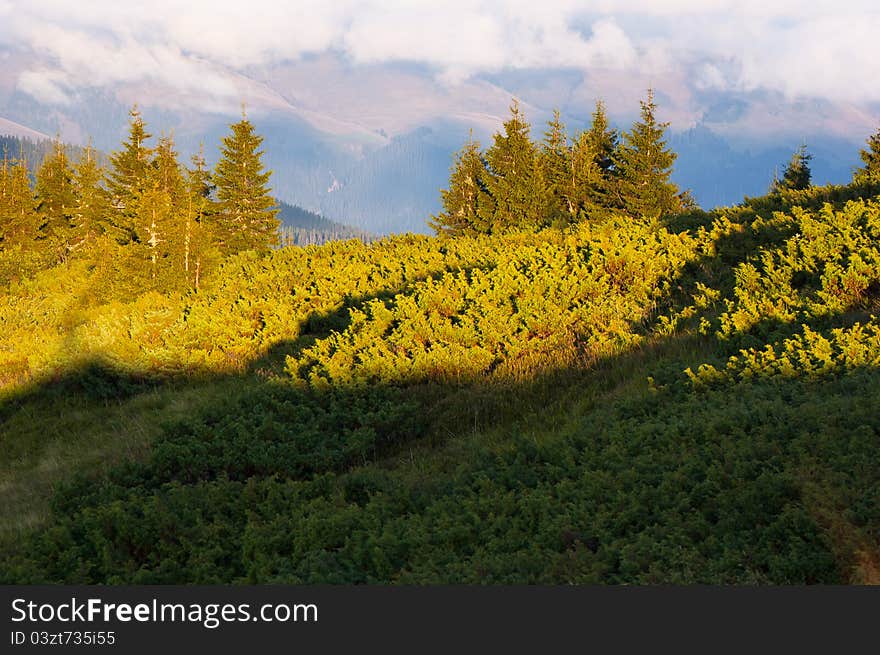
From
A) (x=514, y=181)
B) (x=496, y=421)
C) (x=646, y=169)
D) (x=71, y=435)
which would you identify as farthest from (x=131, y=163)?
(x=496, y=421)

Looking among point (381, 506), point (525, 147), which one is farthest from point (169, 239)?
point (525, 147)

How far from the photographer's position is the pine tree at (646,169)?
4075 centimetres

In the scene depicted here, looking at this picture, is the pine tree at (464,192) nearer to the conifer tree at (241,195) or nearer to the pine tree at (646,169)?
the pine tree at (646,169)

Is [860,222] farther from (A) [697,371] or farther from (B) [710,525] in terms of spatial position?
(B) [710,525]

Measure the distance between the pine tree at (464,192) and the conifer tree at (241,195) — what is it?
13.0 metres

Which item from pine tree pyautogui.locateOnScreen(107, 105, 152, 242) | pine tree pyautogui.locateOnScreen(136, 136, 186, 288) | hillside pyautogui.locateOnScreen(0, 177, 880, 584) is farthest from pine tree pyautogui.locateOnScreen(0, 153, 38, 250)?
hillside pyautogui.locateOnScreen(0, 177, 880, 584)

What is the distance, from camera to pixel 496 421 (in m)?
9.66

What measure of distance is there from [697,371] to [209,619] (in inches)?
264

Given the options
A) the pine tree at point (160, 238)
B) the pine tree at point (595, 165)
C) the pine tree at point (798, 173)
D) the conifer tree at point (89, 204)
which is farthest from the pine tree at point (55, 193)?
the pine tree at point (798, 173)

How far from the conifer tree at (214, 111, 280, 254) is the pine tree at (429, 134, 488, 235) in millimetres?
12993

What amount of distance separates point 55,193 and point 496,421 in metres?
50.3

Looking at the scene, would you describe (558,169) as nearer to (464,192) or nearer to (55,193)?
(464,192)

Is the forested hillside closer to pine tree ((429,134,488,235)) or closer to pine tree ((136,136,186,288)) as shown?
pine tree ((136,136,186,288))

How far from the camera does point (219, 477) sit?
7.91 meters
